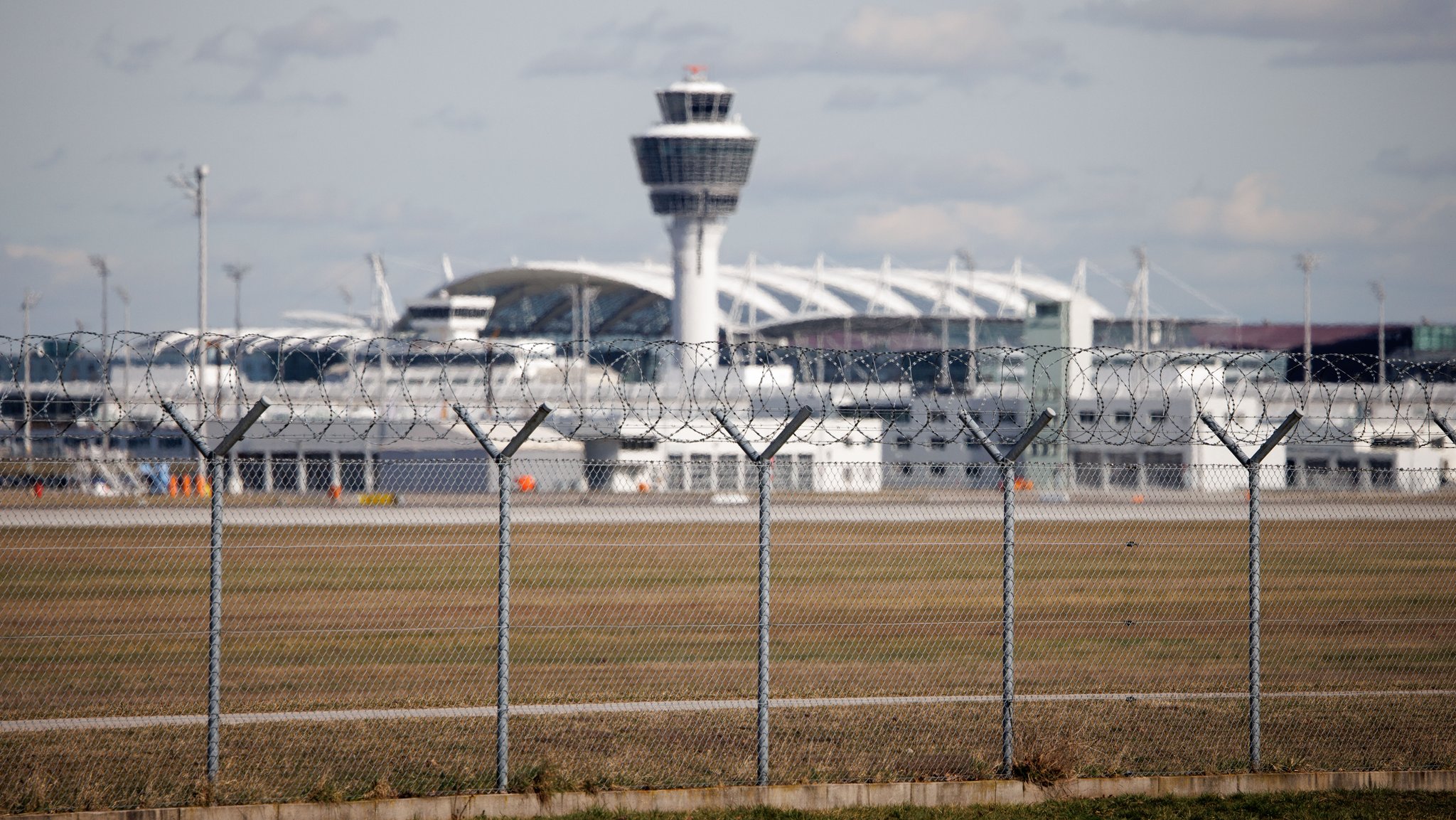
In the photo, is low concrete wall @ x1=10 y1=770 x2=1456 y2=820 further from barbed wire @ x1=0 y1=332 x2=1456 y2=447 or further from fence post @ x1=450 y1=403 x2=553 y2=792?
barbed wire @ x1=0 y1=332 x2=1456 y2=447

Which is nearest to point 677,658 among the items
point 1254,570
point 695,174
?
point 1254,570

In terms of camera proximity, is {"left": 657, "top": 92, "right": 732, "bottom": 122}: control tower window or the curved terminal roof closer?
{"left": 657, "top": 92, "right": 732, "bottom": 122}: control tower window

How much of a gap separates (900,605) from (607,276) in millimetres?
104169

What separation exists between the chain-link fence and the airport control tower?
6999 cm

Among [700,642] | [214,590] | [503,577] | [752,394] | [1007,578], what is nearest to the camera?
[214,590]

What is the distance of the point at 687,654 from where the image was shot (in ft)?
58.1

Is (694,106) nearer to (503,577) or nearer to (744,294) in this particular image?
(744,294)

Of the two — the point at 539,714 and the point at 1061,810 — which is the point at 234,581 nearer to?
the point at 539,714

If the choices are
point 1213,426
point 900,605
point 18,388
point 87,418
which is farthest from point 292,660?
point 1213,426

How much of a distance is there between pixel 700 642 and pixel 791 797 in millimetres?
7965

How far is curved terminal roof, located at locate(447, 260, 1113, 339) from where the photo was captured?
124m

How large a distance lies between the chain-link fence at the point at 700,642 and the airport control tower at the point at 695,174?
2756 inches

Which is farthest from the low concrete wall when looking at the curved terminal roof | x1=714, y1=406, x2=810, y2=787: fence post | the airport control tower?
the curved terminal roof

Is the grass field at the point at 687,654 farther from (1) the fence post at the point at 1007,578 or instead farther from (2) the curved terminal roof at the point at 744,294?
(2) the curved terminal roof at the point at 744,294
